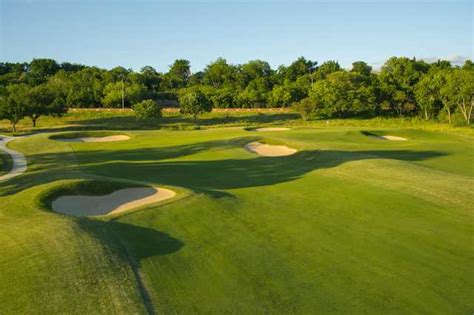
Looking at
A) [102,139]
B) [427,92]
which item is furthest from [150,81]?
[102,139]

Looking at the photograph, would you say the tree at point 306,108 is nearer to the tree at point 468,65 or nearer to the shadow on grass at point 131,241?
the tree at point 468,65

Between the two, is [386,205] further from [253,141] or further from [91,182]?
[253,141]

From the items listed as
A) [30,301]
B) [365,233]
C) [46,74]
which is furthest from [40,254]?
[46,74]

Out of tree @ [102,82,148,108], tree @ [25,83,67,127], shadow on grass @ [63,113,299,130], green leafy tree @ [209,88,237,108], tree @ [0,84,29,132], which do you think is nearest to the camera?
tree @ [0,84,29,132]

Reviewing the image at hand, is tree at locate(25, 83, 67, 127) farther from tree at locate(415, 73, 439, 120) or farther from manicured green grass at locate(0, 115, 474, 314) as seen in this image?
tree at locate(415, 73, 439, 120)

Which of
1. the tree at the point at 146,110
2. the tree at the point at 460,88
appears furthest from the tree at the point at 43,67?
the tree at the point at 460,88

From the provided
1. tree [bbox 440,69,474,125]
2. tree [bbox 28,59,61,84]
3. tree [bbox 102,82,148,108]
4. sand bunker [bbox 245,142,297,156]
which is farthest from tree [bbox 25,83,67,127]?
tree [bbox 28,59,61,84]

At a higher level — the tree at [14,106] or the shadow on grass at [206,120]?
the tree at [14,106]
